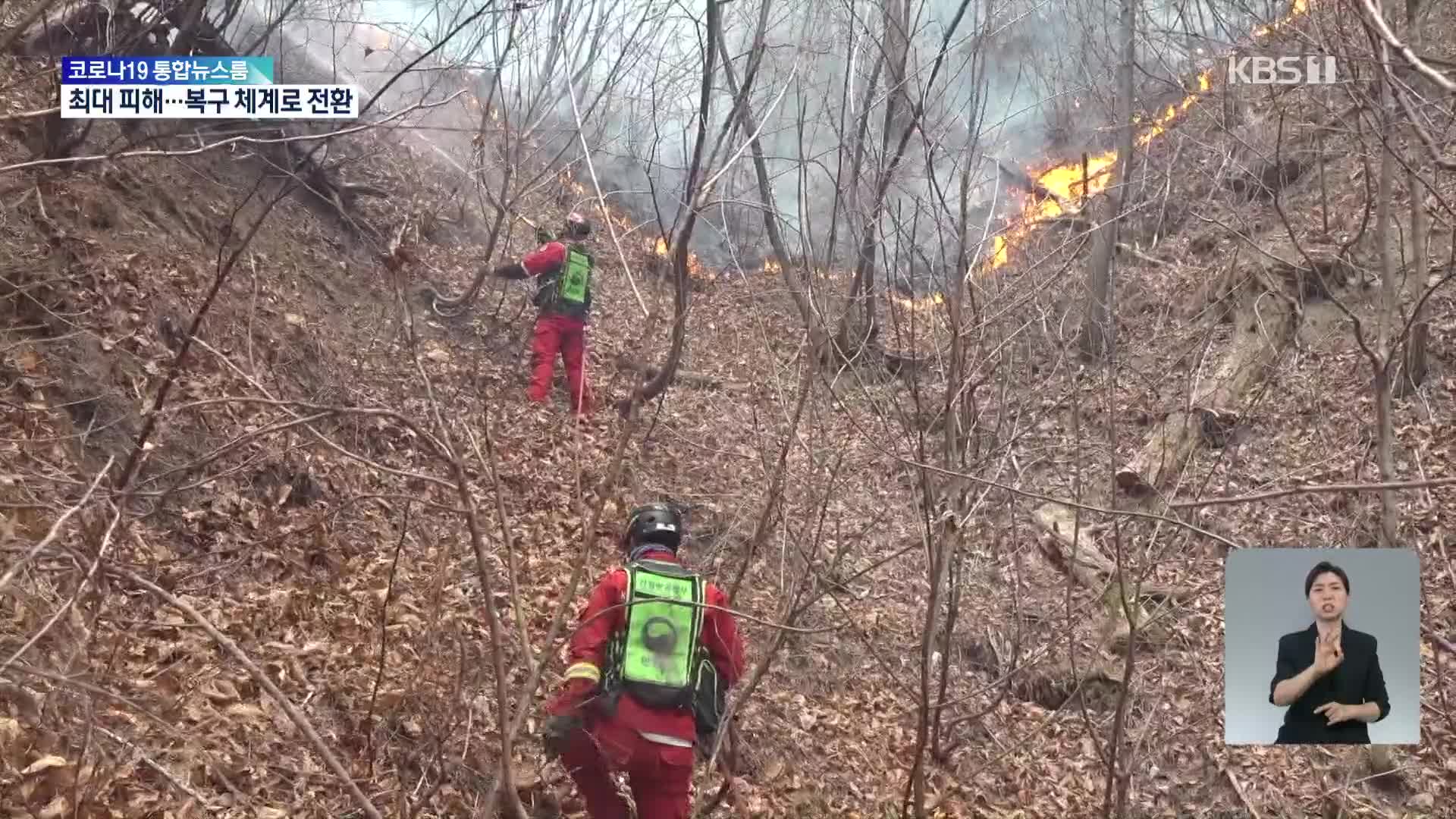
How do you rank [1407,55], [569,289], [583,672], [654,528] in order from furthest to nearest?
1. [569,289]
2. [654,528]
3. [583,672]
4. [1407,55]

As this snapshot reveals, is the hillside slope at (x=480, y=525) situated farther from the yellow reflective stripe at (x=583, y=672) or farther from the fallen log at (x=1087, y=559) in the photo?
the yellow reflective stripe at (x=583, y=672)

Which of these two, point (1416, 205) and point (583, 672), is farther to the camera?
point (1416, 205)

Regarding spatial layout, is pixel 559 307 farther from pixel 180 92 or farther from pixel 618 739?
pixel 618 739

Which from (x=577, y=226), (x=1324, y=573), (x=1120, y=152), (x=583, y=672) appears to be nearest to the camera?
(x=1324, y=573)

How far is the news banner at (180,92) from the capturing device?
5324 millimetres

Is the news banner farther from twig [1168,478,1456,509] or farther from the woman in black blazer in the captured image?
the woman in black blazer

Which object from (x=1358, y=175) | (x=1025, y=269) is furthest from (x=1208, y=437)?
(x=1025, y=269)

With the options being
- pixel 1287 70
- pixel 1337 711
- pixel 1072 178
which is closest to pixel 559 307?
pixel 1287 70

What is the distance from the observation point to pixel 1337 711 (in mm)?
2621

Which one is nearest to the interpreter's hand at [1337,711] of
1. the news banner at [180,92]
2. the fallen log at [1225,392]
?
the fallen log at [1225,392]

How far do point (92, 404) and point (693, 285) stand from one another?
652 centimetres

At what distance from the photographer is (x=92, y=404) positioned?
4805 mm

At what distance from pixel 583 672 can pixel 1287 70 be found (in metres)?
5.60

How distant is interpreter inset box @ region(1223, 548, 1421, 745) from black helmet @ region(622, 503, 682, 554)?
7.19 ft
